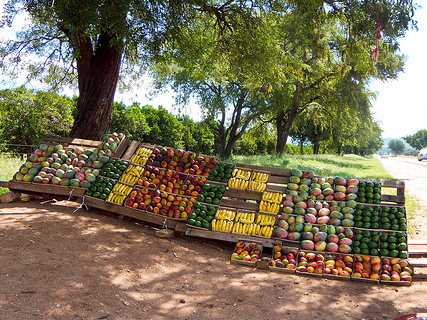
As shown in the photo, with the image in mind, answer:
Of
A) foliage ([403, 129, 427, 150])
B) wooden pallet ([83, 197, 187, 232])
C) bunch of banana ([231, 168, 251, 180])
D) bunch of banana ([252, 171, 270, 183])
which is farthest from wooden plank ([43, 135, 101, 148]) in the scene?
foliage ([403, 129, 427, 150])

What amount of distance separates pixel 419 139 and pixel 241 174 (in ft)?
477

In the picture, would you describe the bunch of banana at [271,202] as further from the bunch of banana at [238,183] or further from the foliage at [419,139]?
the foliage at [419,139]

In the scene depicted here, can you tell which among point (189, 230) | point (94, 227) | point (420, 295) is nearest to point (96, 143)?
point (94, 227)

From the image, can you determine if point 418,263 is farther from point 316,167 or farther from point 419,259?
point 316,167

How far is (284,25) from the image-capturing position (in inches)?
623

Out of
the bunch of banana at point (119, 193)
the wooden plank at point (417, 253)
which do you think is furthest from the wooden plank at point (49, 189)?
the wooden plank at point (417, 253)

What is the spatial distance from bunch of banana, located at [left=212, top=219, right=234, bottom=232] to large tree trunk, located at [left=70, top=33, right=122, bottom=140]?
4.74 metres

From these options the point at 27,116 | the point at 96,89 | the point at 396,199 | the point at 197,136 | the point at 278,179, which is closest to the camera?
the point at 396,199

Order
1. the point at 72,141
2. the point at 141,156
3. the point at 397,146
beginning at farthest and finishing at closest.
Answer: the point at 397,146
the point at 72,141
the point at 141,156

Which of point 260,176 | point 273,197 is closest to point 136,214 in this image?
point 260,176

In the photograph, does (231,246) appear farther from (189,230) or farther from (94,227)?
(94,227)

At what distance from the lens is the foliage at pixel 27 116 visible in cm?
1423

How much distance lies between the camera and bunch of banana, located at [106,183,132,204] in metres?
7.22

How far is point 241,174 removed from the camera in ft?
23.3
